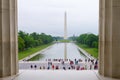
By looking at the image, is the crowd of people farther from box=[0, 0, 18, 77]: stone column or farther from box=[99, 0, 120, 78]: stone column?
box=[99, 0, 120, 78]: stone column

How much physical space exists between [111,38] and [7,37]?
18.4ft

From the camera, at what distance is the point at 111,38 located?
42.5 ft

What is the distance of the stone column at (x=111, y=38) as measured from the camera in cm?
1285

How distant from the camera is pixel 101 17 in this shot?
14094 mm

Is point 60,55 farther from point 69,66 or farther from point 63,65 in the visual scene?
point 69,66

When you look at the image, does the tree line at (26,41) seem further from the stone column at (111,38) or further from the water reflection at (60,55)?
the stone column at (111,38)

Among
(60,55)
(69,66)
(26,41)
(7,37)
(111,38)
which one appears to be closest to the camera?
(111,38)

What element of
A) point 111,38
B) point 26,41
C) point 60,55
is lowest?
point 60,55

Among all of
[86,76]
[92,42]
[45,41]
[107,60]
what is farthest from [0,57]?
[45,41]

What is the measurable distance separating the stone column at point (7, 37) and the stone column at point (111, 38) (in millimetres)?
5015

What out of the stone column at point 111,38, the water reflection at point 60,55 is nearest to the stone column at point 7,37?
the stone column at point 111,38

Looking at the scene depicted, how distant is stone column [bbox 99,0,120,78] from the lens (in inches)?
506

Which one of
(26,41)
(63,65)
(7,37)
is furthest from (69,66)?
(26,41)

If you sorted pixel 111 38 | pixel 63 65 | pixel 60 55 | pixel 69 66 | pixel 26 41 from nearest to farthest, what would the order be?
pixel 111 38
pixel 69 66
pixel 63 65
pixel 60 55
pixel 26 41
